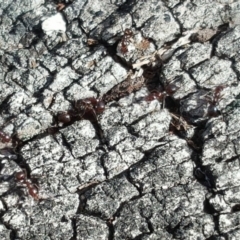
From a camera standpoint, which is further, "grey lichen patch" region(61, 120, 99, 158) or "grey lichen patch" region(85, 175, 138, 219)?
"grey lichen patch" region(61, 120, 99, 158)

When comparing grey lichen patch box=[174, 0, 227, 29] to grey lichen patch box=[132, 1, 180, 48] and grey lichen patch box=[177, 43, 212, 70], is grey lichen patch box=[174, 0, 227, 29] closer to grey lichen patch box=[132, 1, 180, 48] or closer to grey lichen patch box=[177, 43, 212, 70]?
grey lichen patch box=[132, 1, 180, 48]

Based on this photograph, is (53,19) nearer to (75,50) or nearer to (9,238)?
(75,50)

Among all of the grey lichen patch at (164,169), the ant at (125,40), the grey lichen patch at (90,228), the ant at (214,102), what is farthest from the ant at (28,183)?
the ant at (214,102)

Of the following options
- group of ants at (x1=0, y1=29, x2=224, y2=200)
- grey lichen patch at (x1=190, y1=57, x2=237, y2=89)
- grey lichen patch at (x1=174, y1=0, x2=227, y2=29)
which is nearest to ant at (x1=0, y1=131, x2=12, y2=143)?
group of ants at (x1=0, y1=29, x2=224, y2=200)

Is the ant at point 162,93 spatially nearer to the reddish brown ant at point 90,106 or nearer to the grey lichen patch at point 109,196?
the reddish brown ant at point 90,106

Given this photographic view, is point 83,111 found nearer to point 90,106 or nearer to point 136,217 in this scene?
point 90,106

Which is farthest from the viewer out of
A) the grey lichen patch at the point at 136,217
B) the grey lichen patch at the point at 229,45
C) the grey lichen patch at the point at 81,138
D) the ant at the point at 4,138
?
the grey lichen patch at the point at 229,45

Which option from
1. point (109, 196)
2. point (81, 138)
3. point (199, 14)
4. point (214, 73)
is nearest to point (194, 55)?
point (214, 73)
